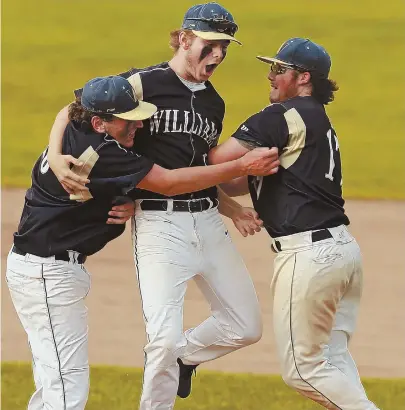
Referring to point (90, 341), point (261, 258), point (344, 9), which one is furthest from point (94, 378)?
point (344, 9)

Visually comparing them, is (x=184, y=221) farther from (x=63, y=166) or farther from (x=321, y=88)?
(x=321, y=88)

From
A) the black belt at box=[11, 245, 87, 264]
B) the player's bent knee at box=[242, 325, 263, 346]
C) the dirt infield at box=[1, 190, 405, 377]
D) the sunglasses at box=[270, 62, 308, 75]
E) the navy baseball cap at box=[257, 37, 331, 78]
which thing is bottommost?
the dirt infield at box=[1, 190, 405, 377]

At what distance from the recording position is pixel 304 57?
19.6 feet

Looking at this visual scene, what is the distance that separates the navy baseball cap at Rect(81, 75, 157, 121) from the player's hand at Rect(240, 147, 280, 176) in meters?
0.54

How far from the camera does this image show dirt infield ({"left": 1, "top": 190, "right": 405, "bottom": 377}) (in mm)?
8188

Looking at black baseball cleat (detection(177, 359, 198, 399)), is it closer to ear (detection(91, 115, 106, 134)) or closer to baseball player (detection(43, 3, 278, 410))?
baseball player (detection(43, 3, 278, 410))

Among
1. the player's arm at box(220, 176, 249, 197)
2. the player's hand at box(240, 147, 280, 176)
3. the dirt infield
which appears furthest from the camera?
the dirt infield

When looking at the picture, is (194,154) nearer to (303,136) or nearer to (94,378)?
(303,136)

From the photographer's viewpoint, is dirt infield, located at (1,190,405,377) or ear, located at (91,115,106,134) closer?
ear, located at (91,115,106,134)

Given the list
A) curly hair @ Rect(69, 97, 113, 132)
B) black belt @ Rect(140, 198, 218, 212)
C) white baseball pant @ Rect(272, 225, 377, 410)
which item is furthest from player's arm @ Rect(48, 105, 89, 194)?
white baseball pant @ Rect(272, 225, 377, 410)

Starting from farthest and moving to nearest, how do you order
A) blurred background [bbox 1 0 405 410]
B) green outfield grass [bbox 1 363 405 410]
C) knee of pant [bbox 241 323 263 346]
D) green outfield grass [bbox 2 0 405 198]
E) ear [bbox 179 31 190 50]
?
green outfield grass [bbox 2 0 405 198] < blurred background [bbox 1 0 405 410] < green outfield grass [bbox 1 363 405 410] < knee of pant [bbox 241 323 263 346] < ear [bbox 179 31 190 50]

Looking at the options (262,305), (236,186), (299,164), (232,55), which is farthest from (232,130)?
(299,164)

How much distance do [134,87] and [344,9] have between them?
12724 millimetres

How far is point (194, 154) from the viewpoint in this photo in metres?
6.08
